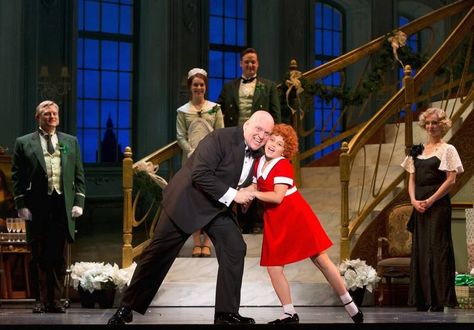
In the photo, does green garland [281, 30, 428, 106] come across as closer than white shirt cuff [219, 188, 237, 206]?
No

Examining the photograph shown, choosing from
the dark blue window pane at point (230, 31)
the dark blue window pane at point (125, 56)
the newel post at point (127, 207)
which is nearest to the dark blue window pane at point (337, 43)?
the dark blue window pane at point (230, 31)

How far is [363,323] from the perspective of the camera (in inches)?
225

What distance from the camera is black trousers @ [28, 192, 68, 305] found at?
6977 millimetres

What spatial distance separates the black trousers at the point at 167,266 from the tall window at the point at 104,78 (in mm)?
6426

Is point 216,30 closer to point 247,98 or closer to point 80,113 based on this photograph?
point 80,113

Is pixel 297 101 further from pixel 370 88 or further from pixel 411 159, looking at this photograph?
pixel 411 159

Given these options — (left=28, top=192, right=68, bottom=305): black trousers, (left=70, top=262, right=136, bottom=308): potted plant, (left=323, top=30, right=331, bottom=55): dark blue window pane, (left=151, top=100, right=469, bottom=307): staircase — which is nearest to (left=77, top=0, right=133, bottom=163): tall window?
(left=323, top=30, right=331, bottom=55): dark blue window pane

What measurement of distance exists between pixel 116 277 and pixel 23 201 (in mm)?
1121

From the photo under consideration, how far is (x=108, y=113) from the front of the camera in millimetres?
12086

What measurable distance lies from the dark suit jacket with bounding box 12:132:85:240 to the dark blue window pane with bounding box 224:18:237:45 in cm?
585

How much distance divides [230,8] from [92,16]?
1.81 meters

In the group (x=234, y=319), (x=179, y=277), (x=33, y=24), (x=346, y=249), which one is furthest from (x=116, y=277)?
(x=33, y=24)

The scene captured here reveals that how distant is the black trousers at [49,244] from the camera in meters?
6.98

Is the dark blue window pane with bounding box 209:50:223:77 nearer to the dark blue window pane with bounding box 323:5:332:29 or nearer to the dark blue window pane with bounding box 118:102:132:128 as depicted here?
the dark blue window pane with bounding box 118:102:132:128
